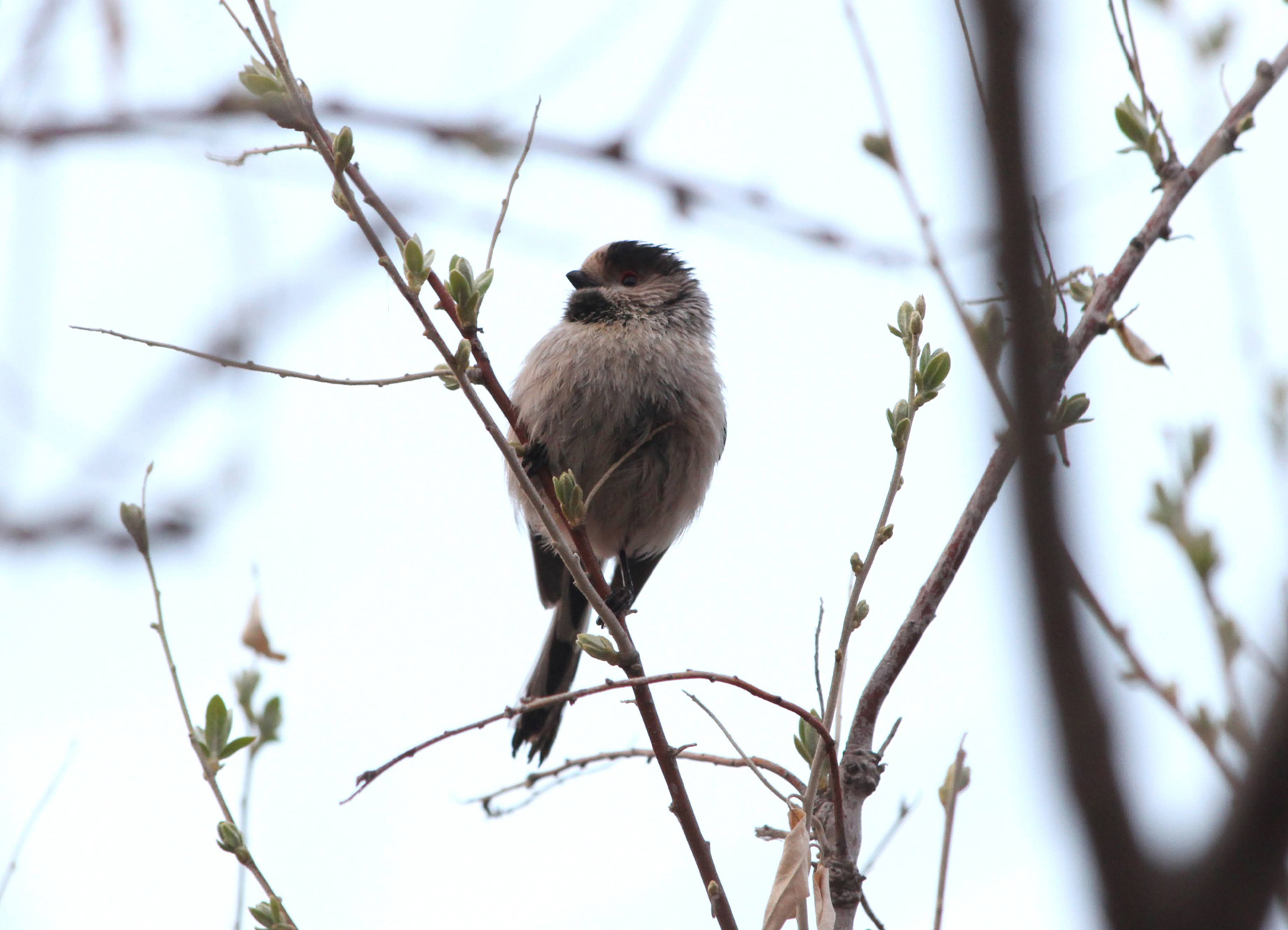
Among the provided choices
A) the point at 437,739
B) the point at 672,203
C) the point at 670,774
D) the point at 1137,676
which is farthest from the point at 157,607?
the point at 1137,676

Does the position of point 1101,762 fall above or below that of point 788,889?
below

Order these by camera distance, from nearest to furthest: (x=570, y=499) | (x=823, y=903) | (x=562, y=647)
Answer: (x=823, y=903)
(x=570, y=499)
(x=562, y=647)

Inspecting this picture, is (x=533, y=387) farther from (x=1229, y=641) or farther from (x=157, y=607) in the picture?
(x=1229, y=641)

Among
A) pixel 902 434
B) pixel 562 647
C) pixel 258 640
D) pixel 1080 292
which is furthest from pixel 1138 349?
pixel 562 647

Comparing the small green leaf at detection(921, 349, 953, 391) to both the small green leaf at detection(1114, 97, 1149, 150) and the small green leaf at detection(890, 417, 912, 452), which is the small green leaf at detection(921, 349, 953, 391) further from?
the small green leaf at detection(1114, 97, 1149, 150)

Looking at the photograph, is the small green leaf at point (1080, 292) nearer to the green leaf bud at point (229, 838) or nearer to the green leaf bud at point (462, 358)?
the green leaf bud at point (462, 358)

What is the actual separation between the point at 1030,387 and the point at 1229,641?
2.03 metres

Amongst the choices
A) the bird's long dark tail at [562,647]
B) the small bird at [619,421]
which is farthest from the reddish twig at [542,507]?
the bird's long dark tail at [562,647]

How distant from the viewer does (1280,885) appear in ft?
2.57

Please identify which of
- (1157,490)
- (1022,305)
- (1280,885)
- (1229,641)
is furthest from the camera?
(1157,490)

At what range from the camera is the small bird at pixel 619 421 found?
16.8ft

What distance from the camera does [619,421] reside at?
16.9ft

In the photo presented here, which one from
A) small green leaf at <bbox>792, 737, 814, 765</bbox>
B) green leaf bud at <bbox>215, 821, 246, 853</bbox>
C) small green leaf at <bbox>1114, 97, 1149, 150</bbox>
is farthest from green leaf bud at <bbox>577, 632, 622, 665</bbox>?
small green leaf at <bbox>1114, 97, 1149, 150</bbox>

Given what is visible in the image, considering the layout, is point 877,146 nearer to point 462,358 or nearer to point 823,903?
point 462,358
